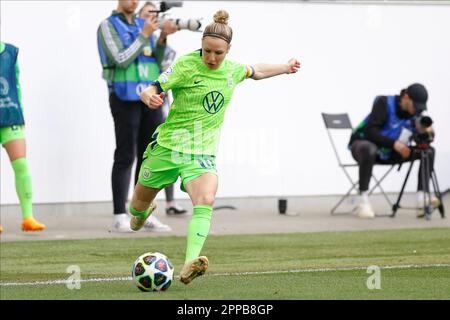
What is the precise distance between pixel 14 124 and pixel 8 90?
39cm

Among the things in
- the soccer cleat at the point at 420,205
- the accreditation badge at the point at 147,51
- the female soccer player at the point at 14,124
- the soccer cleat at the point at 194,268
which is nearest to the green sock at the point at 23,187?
the female soccer player at the point at 14,124

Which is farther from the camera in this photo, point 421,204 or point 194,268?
point 421,204

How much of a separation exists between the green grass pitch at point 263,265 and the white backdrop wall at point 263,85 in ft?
11.3

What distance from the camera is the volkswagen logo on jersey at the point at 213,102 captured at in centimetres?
925

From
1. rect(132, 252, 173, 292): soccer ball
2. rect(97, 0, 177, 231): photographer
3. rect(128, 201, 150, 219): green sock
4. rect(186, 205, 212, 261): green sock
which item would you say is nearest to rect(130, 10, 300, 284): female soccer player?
rect(186, 205, 212, 261): green sock

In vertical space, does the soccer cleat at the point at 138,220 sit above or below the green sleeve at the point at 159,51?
below

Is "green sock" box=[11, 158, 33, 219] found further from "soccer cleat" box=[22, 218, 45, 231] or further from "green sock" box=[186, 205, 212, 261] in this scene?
"green sock" box=[186, 205, 212, 261]

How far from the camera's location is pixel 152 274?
8.02m

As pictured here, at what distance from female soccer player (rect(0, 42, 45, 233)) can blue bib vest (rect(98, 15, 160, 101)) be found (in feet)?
3.45

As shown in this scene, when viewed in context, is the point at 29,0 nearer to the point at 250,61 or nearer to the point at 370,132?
the point at 250,61

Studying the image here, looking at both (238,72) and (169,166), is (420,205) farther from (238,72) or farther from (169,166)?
(169,166)

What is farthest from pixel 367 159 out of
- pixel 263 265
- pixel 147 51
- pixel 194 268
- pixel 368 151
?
pixel 194 268

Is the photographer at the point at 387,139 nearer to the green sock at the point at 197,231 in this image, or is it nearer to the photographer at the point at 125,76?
the photographer at the point at 125,76
